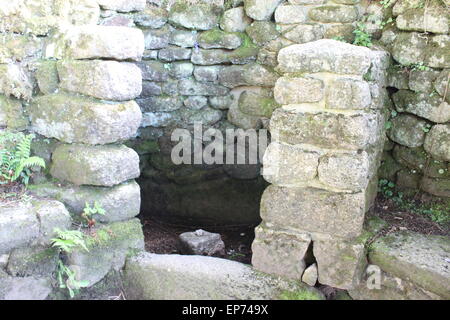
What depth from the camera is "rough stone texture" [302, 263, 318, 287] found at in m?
2.92

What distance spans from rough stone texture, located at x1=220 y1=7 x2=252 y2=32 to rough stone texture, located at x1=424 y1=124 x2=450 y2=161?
77.5 inches

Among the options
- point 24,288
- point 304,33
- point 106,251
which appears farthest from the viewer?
point 304,33

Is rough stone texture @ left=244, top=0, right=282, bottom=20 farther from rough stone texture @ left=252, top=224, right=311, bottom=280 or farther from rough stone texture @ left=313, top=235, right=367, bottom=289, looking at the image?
rough stone texture @ left=313, top=235, right=367, bottom=289

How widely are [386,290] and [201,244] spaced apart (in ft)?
5.24

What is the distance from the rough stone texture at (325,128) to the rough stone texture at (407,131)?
0.70 metres

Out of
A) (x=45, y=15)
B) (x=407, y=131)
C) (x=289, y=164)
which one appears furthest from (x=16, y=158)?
(x=407, y=131)

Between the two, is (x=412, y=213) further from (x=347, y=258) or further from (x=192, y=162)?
(x=192, y=162)

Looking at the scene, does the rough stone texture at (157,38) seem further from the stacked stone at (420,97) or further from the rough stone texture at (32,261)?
the rough stone texture at (32,261)

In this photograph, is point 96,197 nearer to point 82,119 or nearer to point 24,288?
point 82,119

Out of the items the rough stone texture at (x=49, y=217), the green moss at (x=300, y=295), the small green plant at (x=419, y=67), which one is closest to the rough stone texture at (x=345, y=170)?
the green moss at (x=300, y=295)

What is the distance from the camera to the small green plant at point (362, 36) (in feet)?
11.8

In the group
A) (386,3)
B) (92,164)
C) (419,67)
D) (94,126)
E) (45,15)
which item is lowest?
(92,164)

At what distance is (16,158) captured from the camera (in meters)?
2.90

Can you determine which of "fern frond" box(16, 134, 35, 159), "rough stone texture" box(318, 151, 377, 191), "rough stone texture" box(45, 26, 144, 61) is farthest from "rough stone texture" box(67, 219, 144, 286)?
"rough stone texture" box(318, 151, 377, 191)
